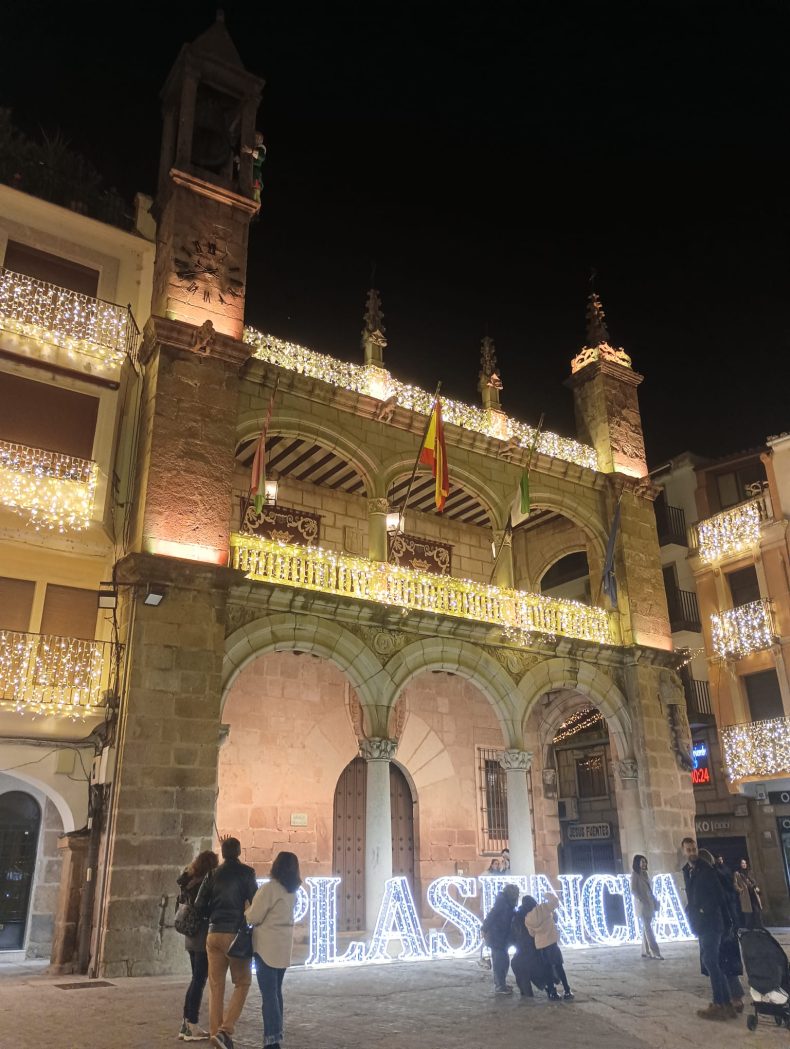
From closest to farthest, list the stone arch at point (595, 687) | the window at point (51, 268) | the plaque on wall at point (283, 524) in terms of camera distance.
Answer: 1. the window at point (51, 268)
2. the stone arch at point (595, 687)
3. the plaque on wall at point (283, 524)

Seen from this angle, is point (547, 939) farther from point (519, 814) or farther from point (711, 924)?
point (519, 814)

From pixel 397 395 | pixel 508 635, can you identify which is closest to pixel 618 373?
pixel 397 395

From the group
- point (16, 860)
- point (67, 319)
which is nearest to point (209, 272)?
point (67, 319)

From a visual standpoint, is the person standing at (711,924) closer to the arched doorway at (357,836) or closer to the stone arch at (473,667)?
the stone arch at (473,667)

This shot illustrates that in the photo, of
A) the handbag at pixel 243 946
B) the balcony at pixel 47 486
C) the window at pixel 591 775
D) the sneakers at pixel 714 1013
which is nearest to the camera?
the handbag at pixel 243 946

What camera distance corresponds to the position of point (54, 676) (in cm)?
1234

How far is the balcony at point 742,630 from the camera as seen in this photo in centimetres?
2208

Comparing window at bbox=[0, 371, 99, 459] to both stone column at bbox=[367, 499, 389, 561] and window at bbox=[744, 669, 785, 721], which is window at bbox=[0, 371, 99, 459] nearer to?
stone column at bbox=[367, 499, 389, 561]

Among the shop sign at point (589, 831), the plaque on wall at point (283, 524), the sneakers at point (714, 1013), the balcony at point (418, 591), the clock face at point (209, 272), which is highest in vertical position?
the clock face at point (209, 272)

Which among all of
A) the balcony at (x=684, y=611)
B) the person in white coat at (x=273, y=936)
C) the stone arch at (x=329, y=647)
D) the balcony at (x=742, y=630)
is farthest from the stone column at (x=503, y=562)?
the person in white coat at (x=273, y=936)

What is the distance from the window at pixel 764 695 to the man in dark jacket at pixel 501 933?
48.6 feet

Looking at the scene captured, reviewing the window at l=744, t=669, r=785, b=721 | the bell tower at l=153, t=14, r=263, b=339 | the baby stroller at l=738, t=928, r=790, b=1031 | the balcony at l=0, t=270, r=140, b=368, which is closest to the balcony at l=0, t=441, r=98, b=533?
the balcony at l=0, t=270, r=140, b=368

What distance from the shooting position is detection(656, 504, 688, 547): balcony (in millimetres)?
25906

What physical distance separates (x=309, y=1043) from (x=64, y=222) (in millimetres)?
13403
